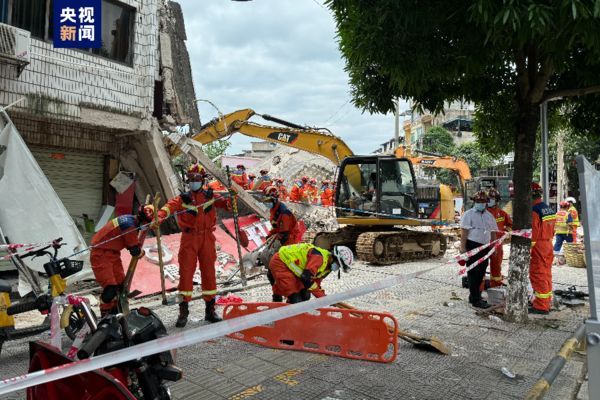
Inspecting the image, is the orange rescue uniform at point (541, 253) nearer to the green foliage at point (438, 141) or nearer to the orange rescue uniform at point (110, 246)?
the orange rescue uniform at point (110, 246)

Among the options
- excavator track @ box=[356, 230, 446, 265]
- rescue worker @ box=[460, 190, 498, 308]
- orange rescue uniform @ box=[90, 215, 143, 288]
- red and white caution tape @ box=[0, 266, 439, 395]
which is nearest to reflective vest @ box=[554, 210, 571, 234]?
excavator track @ box=[356, 230, 446, 265]

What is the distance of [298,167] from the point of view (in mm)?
32750

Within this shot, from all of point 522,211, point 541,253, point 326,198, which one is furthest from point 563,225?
point 326,198

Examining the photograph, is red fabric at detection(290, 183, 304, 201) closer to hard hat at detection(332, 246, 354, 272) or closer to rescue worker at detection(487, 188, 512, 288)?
rescue worker at detection(487, 188, 512, 288)

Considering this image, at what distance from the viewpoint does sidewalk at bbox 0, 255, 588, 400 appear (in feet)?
12.1

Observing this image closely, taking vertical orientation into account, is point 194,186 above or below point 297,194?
below

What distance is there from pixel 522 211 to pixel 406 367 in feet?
9.45

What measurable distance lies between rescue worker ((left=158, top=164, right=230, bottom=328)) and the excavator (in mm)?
4888

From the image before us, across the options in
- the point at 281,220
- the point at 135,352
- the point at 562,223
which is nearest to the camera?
the point at 135,352

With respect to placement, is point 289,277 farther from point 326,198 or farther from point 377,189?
point 326,198

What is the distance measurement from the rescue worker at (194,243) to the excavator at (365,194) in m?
4.89

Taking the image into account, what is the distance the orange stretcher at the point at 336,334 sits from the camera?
4.41 metres

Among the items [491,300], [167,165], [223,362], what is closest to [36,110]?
[167,165]

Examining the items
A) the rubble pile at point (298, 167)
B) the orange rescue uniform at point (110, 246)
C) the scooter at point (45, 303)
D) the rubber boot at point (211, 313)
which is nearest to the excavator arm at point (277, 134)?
the rubber boot at point (211, 313)
